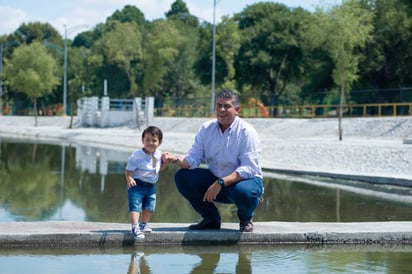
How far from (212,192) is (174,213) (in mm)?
3980

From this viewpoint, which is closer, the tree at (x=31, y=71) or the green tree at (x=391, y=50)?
the green tree at (x=391, y=50)

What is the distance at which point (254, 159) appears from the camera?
27.2 ft

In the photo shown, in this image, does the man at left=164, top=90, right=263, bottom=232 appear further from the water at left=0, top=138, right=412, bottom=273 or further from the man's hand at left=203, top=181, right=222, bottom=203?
the water at left=0, top=138, right=412, bottom=273

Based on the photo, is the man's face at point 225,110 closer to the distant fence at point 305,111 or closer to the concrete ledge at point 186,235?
the concrete ledge at point 186,235

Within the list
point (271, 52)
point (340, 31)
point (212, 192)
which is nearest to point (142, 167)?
point (212, 192)

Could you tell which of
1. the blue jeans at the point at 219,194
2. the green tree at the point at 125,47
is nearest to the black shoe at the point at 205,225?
the blue jeans at the point at 219,194

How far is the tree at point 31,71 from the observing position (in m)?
72.7

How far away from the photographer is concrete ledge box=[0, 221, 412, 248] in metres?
8.24

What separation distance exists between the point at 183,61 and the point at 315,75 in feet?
64.1

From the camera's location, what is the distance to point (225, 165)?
8.45m

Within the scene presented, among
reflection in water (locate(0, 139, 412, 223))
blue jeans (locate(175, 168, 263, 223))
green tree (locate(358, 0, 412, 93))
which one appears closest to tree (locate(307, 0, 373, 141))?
green tree (locate(358, 0, 412, 93))

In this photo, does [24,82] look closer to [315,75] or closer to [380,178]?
[315,75]

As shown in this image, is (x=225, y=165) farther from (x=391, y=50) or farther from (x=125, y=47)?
(x=125, y=47)

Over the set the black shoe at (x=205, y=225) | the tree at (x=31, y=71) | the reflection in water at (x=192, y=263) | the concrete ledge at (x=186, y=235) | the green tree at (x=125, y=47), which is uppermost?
A: the green tree at (x=125, y=47)
